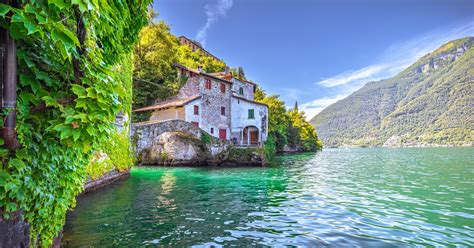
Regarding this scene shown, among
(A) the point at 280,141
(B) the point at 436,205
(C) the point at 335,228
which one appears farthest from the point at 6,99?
(A) the point at 280,141

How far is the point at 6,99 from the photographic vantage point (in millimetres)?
2305

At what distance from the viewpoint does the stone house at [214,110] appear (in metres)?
30.3

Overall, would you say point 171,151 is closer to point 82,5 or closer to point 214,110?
point 214,110

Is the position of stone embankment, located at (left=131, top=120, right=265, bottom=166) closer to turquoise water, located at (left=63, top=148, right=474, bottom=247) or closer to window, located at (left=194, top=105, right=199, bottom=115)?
window, located at (left=194, top=105, right=199, bottom=115)

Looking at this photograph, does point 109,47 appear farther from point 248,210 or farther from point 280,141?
point 280,141

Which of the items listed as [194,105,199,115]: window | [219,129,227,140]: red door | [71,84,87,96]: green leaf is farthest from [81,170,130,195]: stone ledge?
[219,129,227,140]: red door

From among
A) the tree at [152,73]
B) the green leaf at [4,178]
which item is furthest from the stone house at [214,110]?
the green leaf at [4,178]

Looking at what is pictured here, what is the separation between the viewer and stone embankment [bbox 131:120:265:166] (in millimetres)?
25703

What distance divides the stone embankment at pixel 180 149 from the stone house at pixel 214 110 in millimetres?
3203

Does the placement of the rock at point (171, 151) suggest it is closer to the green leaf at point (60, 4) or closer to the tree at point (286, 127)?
the tree at point (286, 127)

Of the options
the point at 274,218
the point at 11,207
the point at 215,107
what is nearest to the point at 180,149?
the point at 215,107

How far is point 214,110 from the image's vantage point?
3353cm

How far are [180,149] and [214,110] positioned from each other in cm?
931

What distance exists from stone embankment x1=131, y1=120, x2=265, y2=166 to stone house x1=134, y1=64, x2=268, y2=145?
320cm
